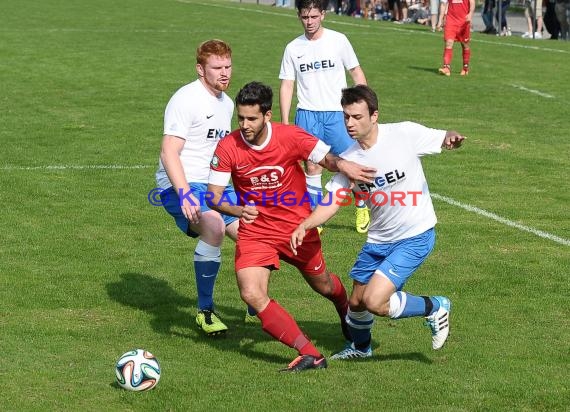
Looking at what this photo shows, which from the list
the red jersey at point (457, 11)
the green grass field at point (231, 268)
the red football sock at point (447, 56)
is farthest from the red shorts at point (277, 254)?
the red jersey at point (457, 11)

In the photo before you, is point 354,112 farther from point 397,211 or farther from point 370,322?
point 370,322

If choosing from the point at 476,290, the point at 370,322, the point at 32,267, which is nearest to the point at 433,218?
the point at 370,322

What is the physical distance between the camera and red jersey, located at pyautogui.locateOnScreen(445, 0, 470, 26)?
26.8m

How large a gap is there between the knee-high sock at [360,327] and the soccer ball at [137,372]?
5.41 feet

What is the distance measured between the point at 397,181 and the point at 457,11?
18979mm

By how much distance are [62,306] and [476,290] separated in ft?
12.6

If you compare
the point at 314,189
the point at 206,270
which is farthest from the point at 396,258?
the point at 314,189

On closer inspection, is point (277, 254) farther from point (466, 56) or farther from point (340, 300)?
point (466, 56)

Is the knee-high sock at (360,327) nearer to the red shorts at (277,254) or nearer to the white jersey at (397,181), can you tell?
the red shorts at (277,254)

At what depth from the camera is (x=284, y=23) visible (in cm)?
3931

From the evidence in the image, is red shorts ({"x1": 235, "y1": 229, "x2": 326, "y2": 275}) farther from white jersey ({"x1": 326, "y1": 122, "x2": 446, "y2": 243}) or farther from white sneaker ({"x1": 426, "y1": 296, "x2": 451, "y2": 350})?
white sneaker ({"x1": 426, "y1": 296, "x2": 451, "y2": 350})

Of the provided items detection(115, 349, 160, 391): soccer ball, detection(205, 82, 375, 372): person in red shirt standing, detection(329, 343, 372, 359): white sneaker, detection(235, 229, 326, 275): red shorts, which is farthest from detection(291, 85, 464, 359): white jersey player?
detection(115, 349, 160, 391): soccer ball

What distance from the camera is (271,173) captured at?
878cm

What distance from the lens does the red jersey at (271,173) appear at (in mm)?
8742
